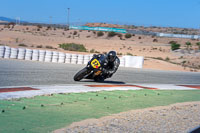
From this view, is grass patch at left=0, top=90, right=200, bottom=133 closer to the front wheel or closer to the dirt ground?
the front wheel

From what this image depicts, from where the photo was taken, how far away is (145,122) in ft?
26.2

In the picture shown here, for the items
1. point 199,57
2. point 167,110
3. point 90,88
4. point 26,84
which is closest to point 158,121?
point 167,110

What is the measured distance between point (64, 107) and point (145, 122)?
80.3 inches

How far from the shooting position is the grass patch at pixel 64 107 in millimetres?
6852

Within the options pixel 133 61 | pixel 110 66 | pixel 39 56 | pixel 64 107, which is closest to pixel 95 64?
pixel 110 66

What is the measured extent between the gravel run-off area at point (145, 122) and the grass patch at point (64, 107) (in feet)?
1.14

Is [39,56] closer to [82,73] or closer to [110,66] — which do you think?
[82,73]

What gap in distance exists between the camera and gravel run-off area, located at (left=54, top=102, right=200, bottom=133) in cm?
702

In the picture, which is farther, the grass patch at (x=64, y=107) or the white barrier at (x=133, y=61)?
the white barrier at (x=133, y=61)

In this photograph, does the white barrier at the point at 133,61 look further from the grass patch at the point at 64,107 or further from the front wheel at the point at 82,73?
the grass patch at the point at 64,107

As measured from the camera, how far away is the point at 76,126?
7.00 m

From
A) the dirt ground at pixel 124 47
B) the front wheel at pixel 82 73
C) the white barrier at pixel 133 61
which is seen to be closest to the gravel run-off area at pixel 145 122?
the front wheel at pixel 82 73

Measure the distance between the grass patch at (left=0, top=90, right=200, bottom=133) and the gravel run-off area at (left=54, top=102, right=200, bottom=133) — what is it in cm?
35

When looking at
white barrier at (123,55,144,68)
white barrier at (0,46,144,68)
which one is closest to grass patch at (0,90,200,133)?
white barrier at (0,46,144,68)
